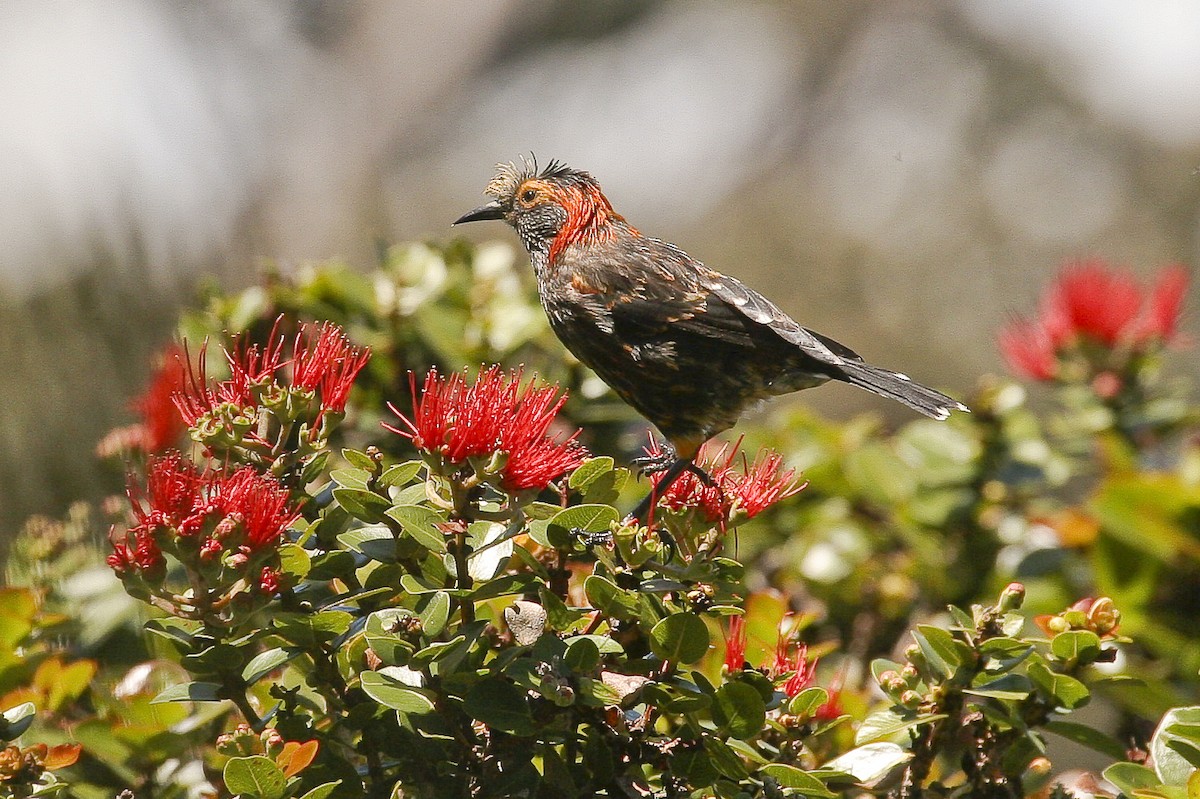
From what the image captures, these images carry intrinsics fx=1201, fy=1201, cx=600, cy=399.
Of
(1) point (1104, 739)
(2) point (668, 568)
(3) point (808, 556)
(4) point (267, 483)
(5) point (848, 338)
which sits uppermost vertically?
(4) point (267, 483)

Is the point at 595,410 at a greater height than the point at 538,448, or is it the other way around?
the point at 538,448

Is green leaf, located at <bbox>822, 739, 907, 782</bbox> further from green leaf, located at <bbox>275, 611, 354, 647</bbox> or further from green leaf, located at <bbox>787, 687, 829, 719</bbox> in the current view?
green leaf, located at <bbox>275, 611, 354, 647</bbox>

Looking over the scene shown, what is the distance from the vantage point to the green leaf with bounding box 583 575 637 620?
5.22 feet

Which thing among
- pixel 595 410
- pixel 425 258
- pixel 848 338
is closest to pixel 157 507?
pixel 595 410

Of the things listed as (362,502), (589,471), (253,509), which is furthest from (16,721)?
(589,471)

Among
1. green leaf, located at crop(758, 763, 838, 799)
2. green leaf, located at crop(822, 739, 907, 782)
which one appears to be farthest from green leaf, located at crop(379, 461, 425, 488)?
green leaf, located at crop(822, 739, 907, 782)

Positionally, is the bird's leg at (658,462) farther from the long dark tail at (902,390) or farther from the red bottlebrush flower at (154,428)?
the red bottlebrush flower at (154,428)

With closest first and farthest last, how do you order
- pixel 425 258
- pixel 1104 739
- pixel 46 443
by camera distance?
pixel 1104 739
pixel 46 443
pixel 425 258

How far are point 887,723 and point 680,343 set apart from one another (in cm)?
126

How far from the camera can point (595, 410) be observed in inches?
122

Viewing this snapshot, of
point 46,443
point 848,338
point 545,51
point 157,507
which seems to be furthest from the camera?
point 545,51

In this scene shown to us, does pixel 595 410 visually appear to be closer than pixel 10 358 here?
No

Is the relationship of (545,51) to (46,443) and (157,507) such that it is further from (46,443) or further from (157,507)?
(157,507)

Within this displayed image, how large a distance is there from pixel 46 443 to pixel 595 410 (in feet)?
4.23
